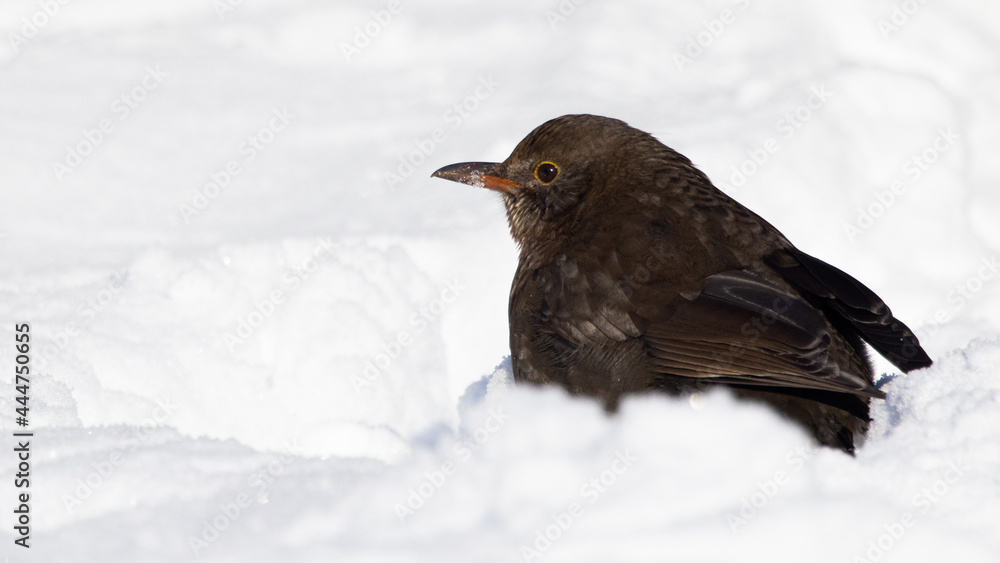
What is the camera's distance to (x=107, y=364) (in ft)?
14.9

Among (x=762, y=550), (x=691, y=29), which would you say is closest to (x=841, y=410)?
(x=762, y=550)

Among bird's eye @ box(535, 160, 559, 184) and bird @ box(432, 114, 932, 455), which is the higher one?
bird's eye @ box(535, 160, 559, 184)

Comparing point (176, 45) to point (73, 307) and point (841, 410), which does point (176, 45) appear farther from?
point (841, 410)

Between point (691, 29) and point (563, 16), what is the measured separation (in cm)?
101

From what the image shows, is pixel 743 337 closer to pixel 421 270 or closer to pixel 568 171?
pixel 568 171

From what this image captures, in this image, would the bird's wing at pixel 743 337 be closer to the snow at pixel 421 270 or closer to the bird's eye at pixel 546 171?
the snow at pixel 421 270

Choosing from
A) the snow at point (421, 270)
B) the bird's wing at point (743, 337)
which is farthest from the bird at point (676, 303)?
the snow at point (421, 270)

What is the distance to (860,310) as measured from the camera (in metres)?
3.69

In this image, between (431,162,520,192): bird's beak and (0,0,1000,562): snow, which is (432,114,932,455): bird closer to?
(0,0,1000,562): snow

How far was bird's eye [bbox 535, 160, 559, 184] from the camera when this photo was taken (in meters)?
4.46

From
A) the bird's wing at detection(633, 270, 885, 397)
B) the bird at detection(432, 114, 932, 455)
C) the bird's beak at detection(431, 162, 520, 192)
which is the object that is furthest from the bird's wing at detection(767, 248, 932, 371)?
the bird's beak at detection(431, 162, 520, 192)

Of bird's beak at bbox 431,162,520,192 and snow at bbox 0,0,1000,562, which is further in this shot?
bird's beak at bbox 431,162,520,192

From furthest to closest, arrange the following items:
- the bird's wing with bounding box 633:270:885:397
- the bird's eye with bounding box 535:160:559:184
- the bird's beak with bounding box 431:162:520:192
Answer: the bird's beak with bounding box 431:162:520:192 → the bird's eye with bounding box 535:160:559:184 → the bird's wing with bounding box 633:270:885:397

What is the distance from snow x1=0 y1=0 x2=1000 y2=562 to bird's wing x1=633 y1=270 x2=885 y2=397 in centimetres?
16
